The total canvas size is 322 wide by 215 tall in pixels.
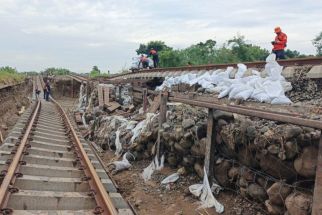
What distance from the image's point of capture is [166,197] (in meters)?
6.79

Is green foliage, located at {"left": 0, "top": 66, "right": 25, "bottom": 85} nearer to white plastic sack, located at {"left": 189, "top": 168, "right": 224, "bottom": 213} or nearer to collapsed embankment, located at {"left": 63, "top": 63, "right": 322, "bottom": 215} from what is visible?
collapsed embankment, located at {"left": 63, "top": 63, "right": 322, "bottom": 215}

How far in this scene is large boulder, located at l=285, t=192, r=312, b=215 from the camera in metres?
4.37

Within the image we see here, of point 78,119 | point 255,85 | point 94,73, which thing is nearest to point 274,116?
point 255,85

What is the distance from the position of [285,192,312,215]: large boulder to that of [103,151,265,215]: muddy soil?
805 millimetres

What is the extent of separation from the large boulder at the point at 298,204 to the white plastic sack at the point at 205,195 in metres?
1.35

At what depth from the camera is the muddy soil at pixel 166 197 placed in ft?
19.0

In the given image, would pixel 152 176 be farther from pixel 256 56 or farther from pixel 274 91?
pixel 256 56

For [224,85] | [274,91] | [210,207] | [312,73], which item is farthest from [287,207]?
[224,85]

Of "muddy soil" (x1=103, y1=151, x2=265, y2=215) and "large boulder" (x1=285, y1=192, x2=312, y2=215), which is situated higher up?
"large boulder" (x1=285, y1=192, x2=312, y2=215)

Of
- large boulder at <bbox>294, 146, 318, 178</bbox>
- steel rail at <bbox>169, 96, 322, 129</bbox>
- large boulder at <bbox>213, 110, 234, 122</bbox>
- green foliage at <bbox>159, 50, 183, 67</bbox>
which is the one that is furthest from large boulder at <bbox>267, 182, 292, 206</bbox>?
green foliage at <bbox>159, 50, 183, 67</bbox>

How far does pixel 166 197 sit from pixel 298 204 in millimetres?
2789

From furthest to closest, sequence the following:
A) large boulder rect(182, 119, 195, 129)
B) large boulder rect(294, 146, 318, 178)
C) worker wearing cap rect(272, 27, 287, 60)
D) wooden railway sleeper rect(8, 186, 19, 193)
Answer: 1. worker wearing cap rect(272, 27, 287, 60)
2. large boulder rect(182, 119, 195, 129)
3. wooden railway sleeper rect(8, 186, 19, 193)
4. large boulder rect(294, 146, 318, 178)

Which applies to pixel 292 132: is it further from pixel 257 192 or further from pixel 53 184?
pixel 53 184

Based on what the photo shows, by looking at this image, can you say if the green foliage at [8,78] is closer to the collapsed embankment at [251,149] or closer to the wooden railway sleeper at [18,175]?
the collapsed embankment at [251,149]
